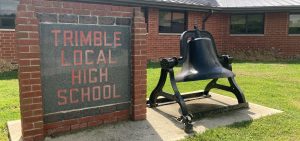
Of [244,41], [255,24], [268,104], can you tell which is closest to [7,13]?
[268,104]

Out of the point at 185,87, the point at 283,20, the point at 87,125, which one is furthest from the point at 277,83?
the point at 283,20

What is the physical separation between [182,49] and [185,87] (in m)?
2.93

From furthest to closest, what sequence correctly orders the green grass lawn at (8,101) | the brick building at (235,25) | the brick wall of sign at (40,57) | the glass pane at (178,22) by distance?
1. the glass pane at (178,22)
2. the brick building at (235,25)
3. the green grass lawn at (8,101)
4. the brick wall of sign at (40,57)

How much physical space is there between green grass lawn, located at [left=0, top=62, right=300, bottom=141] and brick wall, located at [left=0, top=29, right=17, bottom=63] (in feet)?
4.01

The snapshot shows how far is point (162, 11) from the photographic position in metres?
14.1

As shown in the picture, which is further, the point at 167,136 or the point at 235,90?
the point at 235,90

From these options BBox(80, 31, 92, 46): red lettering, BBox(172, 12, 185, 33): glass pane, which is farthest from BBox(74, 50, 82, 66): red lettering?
BBox(172, 12, 185, 33): glass pane

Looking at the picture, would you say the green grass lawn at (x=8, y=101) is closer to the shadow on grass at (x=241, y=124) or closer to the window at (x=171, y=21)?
the shadow on grass at (x=241, y=124)

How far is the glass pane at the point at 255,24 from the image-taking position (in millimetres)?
16078

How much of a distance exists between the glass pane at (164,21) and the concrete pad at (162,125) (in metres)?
9.37

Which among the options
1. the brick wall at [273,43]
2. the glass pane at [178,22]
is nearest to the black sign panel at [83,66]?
the glass pane at [178,22]

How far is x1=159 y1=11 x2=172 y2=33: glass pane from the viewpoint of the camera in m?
14.2

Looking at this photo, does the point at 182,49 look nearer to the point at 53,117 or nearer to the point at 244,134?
the point at 244,134

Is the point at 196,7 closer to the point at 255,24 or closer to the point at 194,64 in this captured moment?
the point at 255,24
